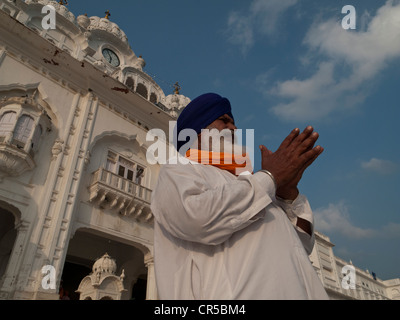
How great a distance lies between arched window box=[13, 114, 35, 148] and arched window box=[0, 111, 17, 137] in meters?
0.14

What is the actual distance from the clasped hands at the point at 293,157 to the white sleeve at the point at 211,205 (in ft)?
0.25

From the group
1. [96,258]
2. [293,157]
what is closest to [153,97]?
[96,258]

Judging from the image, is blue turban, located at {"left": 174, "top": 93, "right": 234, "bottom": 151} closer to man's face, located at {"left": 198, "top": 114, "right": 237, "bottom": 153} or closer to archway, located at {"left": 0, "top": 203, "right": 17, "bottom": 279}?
man's face, located at {"left": 198, "top": 114, "right": 237, "bottom": 153}

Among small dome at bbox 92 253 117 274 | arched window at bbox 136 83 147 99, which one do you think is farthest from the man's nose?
arched window at bbox 136 83 147 99

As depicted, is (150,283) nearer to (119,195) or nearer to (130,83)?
(119,195)

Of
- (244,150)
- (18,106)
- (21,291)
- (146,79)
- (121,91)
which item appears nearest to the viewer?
(244,150)

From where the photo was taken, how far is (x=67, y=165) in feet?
28.4

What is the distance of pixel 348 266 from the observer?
88.3 ft

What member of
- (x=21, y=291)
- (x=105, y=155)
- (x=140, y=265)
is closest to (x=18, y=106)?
(x=105, y=155)

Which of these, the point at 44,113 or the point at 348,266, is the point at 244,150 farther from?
the point at 348,266

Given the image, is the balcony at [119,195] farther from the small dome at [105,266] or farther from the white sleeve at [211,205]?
the white sleeve at [211,205]

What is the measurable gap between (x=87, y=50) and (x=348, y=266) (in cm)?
2838

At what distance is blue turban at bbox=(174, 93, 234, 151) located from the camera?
1642mm

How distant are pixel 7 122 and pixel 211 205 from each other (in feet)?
27.7
